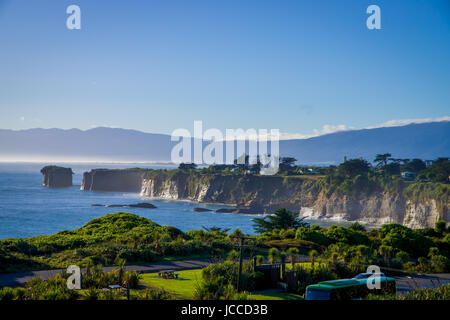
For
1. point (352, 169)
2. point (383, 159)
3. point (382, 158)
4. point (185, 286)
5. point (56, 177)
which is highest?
point (382, 158)

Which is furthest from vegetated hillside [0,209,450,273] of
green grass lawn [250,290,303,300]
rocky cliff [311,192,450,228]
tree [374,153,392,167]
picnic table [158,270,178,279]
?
tree [374,153,392,167]

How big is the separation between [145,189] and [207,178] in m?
29.3

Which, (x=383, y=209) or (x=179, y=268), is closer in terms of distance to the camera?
(x=179, y=268)

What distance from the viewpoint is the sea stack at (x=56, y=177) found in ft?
543

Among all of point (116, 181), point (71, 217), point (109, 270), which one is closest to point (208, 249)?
point (109, 270)

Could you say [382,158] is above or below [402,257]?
above

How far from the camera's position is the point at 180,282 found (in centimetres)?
1619

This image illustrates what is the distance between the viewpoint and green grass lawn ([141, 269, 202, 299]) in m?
14.2

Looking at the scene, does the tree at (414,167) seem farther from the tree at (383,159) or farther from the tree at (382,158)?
the tree at (383,159)

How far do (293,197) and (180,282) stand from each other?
90.1 meters

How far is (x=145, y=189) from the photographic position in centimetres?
14450

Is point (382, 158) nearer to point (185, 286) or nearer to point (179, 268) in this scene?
point (179, 268)
